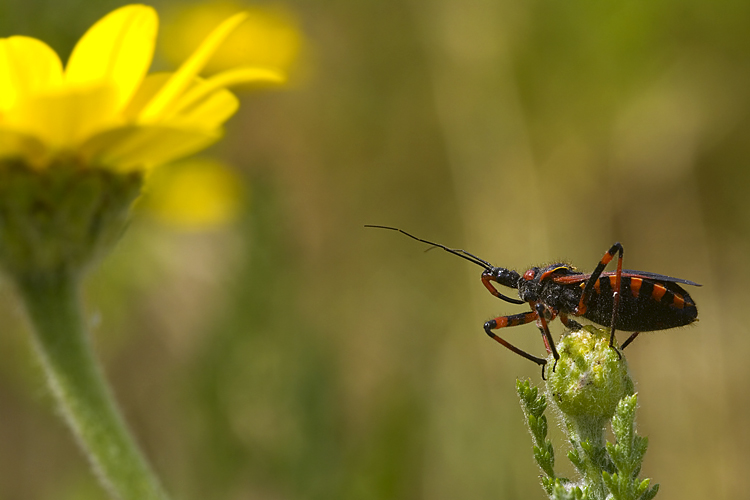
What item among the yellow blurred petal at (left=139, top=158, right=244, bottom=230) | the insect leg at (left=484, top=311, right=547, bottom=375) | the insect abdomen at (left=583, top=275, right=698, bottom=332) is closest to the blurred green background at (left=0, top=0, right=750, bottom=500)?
the yellow blurred petal at (left=139, top=158, right=244, bottom=230)

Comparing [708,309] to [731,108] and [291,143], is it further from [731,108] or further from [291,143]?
[291,143]

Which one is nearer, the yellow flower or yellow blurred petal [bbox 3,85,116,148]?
yellow blurred petal [bbox 3,85,116,148]

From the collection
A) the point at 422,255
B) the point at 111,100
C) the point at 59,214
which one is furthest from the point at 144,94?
the point at 422,255

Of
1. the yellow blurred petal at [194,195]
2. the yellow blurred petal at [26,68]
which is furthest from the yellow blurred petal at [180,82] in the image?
the yellow blurred petal at [194,195]

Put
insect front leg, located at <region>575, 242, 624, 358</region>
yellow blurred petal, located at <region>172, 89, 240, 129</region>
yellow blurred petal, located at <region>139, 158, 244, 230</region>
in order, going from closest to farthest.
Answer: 1. yellow blurred petal, located at <region>172, 89, 240, 129</region>
2. insect front leg, located at <region>575, 242, 624, 358</region>
3. yellow blurred petal, located at <region>139, 158, 244, 230</region>

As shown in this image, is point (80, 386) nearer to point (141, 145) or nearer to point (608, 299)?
point (141, 145)

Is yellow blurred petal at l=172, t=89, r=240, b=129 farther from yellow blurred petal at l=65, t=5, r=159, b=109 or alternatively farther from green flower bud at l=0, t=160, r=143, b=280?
green flower bud at l=0, t=160, r=143, b=280

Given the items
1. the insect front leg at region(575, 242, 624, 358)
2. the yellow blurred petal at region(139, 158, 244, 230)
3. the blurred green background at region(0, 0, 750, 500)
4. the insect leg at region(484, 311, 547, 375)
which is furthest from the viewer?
the yellow blurred petal at region(139, 158, 244, 230)
